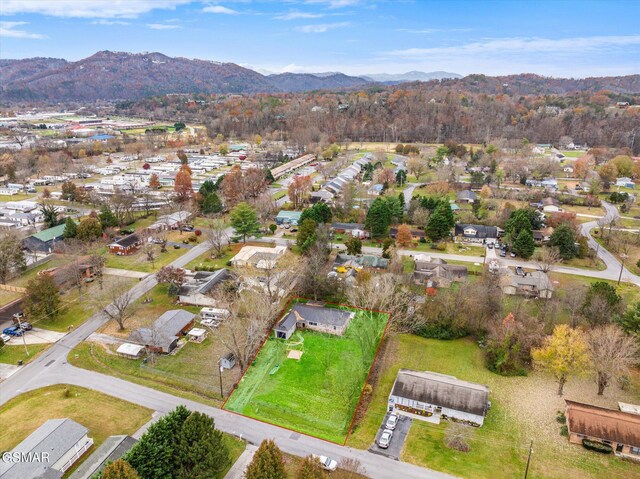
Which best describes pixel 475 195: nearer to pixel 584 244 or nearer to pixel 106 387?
pixel 584 244

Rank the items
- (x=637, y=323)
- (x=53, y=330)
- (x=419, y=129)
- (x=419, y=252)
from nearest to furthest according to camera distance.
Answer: (x=637, y=323), (x=53, y=330), (x=419, y=252), (x=419, y=129)

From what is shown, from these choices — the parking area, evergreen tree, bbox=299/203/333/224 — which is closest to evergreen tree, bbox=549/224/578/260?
evergreen tree, bbox=299/203/333/224

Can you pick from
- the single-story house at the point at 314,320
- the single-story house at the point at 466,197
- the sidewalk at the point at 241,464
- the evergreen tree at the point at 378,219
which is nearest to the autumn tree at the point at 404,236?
the evergreen tree at the point at 378,219

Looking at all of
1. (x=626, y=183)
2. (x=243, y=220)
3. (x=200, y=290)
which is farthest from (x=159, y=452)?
(x=626, y=183)

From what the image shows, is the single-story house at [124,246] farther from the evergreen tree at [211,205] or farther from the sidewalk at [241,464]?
the sidewalk at [241,464]

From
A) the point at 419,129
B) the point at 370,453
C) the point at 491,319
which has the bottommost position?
the point at 370,453

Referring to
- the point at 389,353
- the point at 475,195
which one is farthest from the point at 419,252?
the point at 475,195

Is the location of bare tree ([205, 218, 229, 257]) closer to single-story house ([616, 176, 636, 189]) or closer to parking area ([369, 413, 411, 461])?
parking area ([369, 413, 411, 461])
